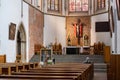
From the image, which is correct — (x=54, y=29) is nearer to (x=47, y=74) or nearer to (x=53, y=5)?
(x=53, y=5)

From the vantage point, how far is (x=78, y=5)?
28.9 metres

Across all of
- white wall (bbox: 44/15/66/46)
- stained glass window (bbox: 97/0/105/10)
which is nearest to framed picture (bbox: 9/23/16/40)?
white wall (bbox: 44/15/66/46)

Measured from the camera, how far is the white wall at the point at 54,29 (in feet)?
85.2

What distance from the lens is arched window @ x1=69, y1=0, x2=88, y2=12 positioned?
28.7 metres

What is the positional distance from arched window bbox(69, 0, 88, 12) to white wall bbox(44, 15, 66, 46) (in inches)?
66.0

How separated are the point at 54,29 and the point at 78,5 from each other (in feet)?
13.2

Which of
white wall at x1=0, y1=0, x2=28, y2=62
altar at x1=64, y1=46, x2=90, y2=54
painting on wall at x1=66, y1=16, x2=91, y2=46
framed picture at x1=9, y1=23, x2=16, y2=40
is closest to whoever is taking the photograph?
white wall at x1=0, y1=0, x2=28, y2=62

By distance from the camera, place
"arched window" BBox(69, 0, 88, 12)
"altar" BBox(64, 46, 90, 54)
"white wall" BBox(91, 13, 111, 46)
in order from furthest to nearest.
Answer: "arched window" BBox(69, 0, 88, 12) < "white wall" BBox(91, 13, 111, 46) < "altar" BBox(64, 46, 90, 54)

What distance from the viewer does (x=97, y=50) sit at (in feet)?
80.5

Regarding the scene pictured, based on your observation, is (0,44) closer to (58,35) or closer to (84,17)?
(58,35)

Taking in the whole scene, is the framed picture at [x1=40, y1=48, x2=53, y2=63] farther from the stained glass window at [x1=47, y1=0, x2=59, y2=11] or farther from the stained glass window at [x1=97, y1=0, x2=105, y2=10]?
the stained glass window at [x1=47, y1=0, x2=59, y2=11]

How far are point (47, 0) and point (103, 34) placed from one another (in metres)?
6.19

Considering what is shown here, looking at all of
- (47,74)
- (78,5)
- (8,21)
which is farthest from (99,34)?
A: (47,74)

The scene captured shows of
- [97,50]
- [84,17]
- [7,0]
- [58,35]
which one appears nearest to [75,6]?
[84,17]
